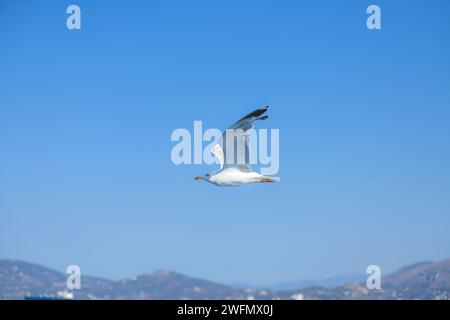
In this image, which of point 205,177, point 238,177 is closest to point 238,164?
point 238,177

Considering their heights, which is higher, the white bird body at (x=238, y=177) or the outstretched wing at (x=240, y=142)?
the outstretched wing at (x=240, y=142)

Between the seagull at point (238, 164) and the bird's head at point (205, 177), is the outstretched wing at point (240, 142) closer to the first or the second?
the seagull at point (238, 164)

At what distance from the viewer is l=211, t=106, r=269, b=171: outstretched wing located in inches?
727

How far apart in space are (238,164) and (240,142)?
69 centimetres

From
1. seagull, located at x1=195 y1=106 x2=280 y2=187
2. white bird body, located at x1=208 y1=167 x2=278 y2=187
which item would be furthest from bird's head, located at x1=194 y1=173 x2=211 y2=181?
white bird body, located at x1=208 y1=167 x2=278 y2=187

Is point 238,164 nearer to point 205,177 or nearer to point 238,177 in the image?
point 238,177

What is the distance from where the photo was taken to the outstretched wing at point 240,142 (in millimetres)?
18469

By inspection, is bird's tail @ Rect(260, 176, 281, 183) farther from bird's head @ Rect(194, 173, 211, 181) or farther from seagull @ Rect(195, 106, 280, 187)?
bird's head @ Rect(194, 173, 211, 181)

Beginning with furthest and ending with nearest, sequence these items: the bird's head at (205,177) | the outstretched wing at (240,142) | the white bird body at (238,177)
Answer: the bird's head at (205,177), the white bird body at (238,177), the outstretched wing at (240,142)

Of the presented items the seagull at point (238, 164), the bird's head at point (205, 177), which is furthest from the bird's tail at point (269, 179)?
the bird's head at point (205, 177)
